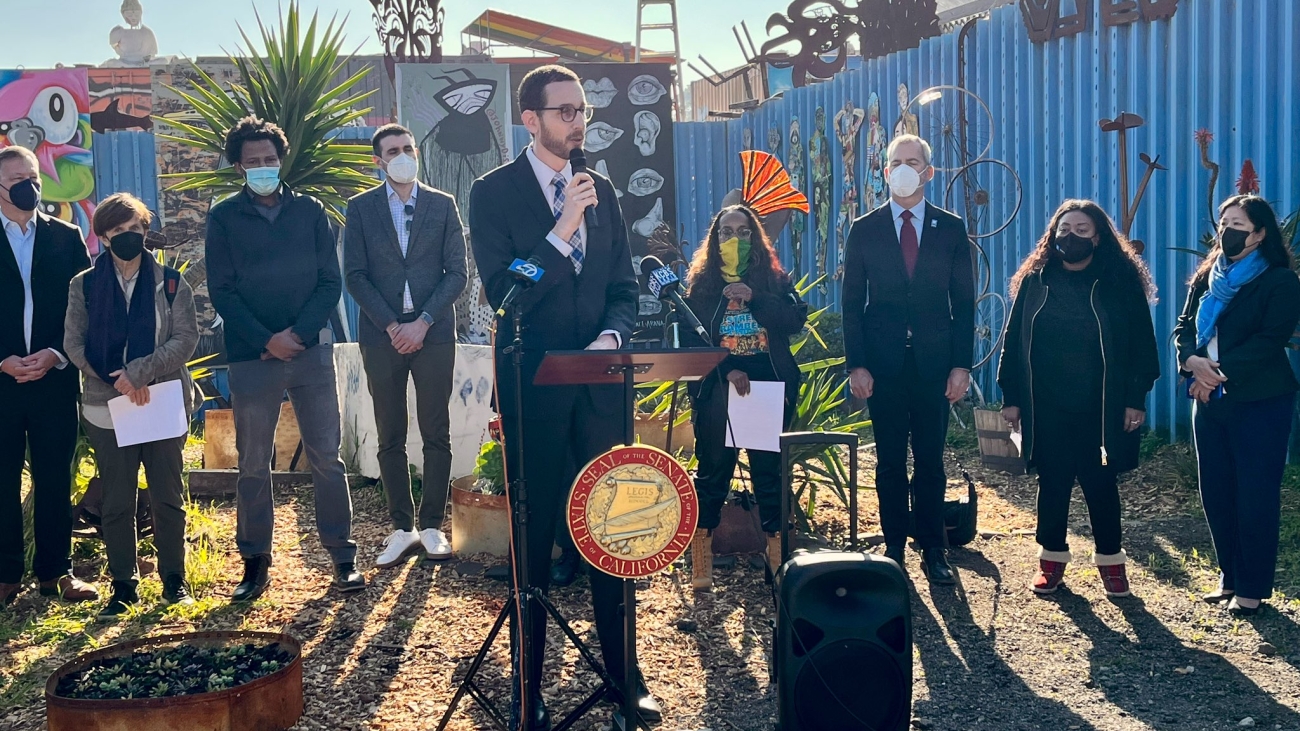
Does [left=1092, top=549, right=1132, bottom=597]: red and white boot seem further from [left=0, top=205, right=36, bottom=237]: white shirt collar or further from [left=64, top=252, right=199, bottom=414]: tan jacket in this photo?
[left=0, top=205, right=36, bottom=237]: white shirt collar

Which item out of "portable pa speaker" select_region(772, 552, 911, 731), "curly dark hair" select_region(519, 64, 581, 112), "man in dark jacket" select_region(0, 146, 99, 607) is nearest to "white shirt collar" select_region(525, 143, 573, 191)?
"curly dark hair" select_region(519, 64, 581, 112)

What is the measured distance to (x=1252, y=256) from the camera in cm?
516

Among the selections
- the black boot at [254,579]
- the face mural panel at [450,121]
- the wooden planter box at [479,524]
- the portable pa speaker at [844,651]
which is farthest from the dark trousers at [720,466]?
the face mural panel at [450,121]

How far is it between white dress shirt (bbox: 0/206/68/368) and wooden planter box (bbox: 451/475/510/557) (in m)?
2.02

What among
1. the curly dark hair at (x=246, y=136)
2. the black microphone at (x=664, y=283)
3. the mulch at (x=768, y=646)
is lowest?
the mulch at (x=768, y=646)

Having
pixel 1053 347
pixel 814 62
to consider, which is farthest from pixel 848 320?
pixel 814 62

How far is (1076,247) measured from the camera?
538 centimetres

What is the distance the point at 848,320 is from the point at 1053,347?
94 cm

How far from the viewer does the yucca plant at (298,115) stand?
337 inches

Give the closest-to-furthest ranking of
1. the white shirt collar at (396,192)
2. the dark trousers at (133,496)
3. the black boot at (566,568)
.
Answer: the dark trousers at (133,496) → the black boot at (566,568) → the white shirt collar at (396,192)

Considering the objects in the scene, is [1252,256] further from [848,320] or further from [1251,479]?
[848,320]

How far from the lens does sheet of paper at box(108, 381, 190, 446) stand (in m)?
5.34

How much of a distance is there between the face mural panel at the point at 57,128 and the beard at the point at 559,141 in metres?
11.7

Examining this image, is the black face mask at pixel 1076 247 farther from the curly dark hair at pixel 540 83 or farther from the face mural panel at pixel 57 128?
the face mural panel at pixel 57 128
